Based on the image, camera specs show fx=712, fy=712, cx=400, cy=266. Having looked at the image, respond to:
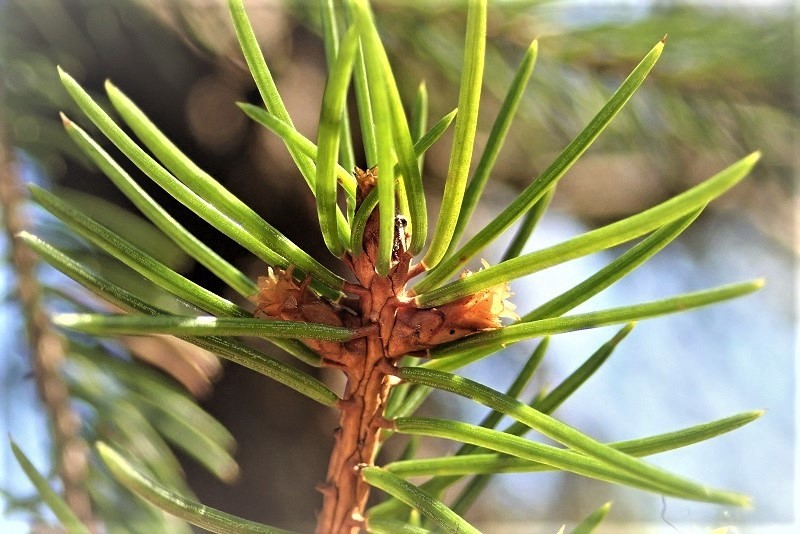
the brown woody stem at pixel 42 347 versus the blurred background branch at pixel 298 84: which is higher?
the blurred background branch at pixel 298 84

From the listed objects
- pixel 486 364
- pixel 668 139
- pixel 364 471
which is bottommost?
pixel 364 471

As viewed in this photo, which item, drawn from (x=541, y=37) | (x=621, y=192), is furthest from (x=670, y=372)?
(x=541, y=37)

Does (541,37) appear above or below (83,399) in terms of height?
above

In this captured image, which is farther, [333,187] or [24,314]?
[24,314]

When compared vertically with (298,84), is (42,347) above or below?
below

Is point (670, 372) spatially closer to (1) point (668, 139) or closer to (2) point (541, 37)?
(1) point (668, 139)

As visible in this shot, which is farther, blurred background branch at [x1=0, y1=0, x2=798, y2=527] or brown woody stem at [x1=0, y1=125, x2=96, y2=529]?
blurred background branch at [x1=0, y1=0, x2=798, y2=527]

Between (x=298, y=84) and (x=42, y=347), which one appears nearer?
(x=42, y=347)

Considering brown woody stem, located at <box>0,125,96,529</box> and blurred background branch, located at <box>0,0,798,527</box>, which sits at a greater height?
blurred background branch, located at <box>0,0,798,527</box>

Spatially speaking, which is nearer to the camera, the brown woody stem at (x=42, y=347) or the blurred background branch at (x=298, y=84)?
the brown woody stem at (x=42, y=347)

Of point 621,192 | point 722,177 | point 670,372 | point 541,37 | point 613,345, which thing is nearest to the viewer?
point 722,177

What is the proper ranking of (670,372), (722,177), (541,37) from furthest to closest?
(670,372)
(541,37)
(722,177)
